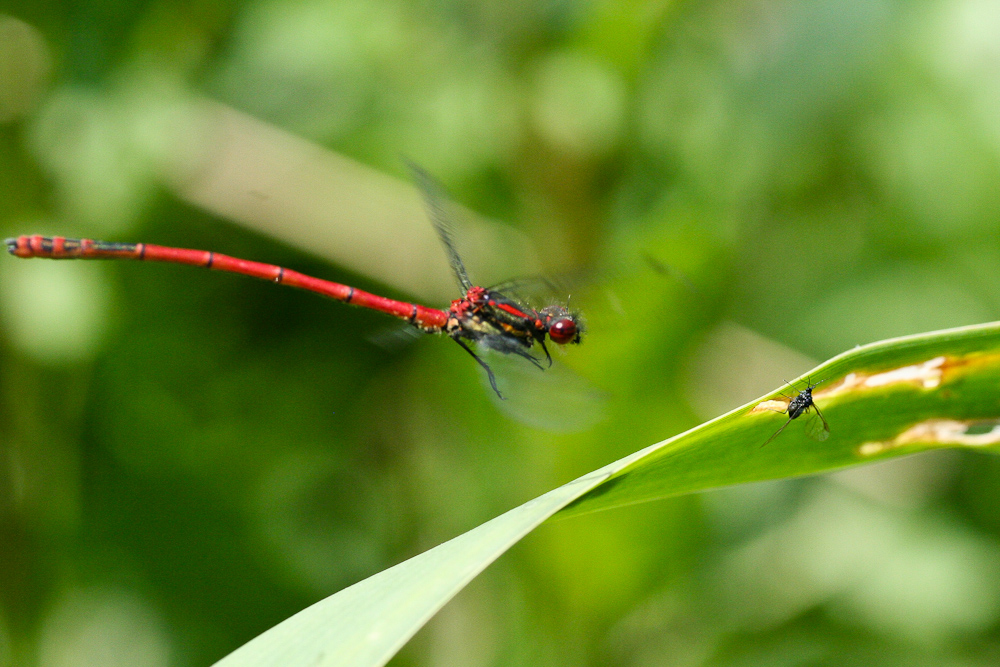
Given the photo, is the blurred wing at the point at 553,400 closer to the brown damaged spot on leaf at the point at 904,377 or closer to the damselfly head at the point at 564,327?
the damselfly head at the point at 564,327

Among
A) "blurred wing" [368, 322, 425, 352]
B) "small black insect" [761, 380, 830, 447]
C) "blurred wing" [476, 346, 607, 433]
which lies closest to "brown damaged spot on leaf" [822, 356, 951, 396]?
"small black insect" [761, 380, 830, 447]

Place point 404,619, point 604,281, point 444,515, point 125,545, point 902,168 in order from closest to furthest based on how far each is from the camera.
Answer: point 404,619 < point 604,281 < point 125,545 < point 444,515 < point 902,168

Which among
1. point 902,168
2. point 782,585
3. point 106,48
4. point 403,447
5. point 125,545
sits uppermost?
point 106,48

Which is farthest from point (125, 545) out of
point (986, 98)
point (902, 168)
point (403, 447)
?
point (986, 98)

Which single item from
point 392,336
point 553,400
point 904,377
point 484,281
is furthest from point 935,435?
point 484,281

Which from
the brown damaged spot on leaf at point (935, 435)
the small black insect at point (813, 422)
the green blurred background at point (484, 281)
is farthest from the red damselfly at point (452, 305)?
the brown damaged spot on leaf at point (935, 435)

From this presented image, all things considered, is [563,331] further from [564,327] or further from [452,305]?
[452,305]

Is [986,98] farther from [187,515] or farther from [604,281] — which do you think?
[187,515]
